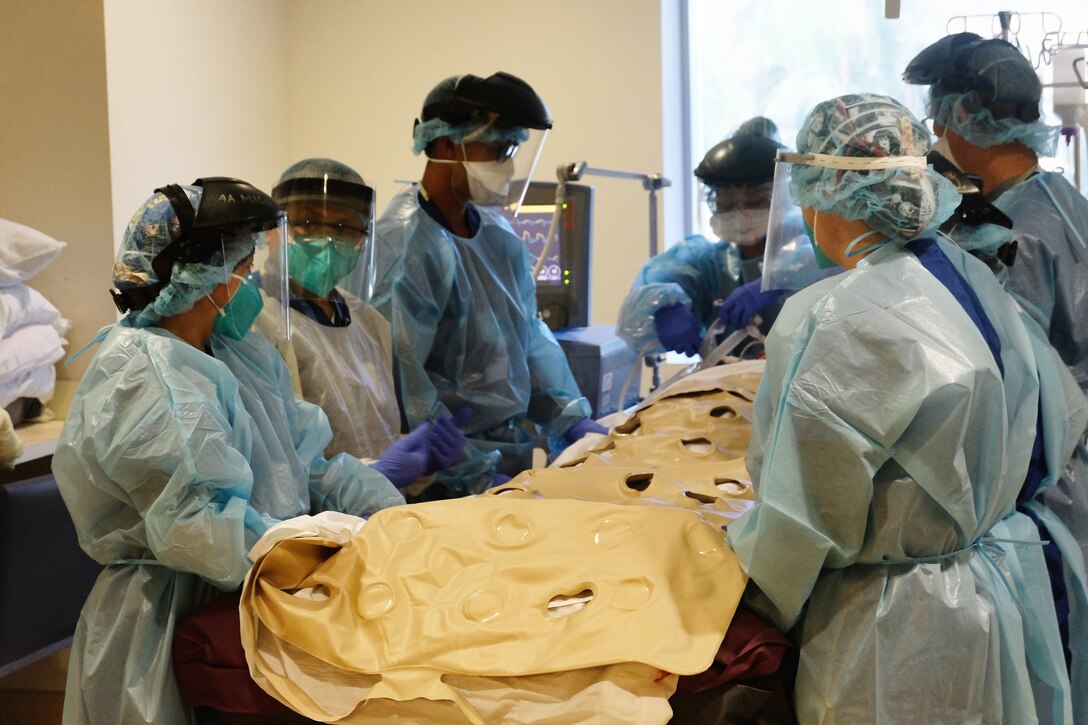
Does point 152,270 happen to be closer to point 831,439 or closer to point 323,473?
point 323,473

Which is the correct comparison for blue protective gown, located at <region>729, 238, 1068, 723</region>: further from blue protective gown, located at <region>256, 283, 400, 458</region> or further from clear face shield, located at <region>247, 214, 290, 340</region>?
blue protective gown, located at <region>256, 283, 400, 458</region>

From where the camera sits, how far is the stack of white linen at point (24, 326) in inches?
121

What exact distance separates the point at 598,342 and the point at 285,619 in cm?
238

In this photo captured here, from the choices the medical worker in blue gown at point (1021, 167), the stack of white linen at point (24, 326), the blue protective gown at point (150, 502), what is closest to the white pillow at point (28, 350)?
the stack of white linen at point (24, 326)

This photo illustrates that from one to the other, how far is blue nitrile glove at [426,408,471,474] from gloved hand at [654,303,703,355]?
95 centimetres

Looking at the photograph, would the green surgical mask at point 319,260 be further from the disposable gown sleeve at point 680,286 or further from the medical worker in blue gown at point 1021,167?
the medical worker in blue gown at point 1021,167

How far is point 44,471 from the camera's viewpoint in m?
3.20

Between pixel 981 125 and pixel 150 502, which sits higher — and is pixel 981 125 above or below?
above

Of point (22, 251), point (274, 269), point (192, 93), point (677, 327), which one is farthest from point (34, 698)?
point (192, 93)

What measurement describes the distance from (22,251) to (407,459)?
1.34 metres

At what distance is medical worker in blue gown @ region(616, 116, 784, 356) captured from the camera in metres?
3.28

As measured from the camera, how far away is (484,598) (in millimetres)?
1776

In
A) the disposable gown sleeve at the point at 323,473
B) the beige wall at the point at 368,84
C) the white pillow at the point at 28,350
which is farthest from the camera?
the beige wall at the point at 368,84

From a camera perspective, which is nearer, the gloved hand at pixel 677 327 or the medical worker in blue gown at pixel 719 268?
the medical worker in blue gown at pixel 719 268
